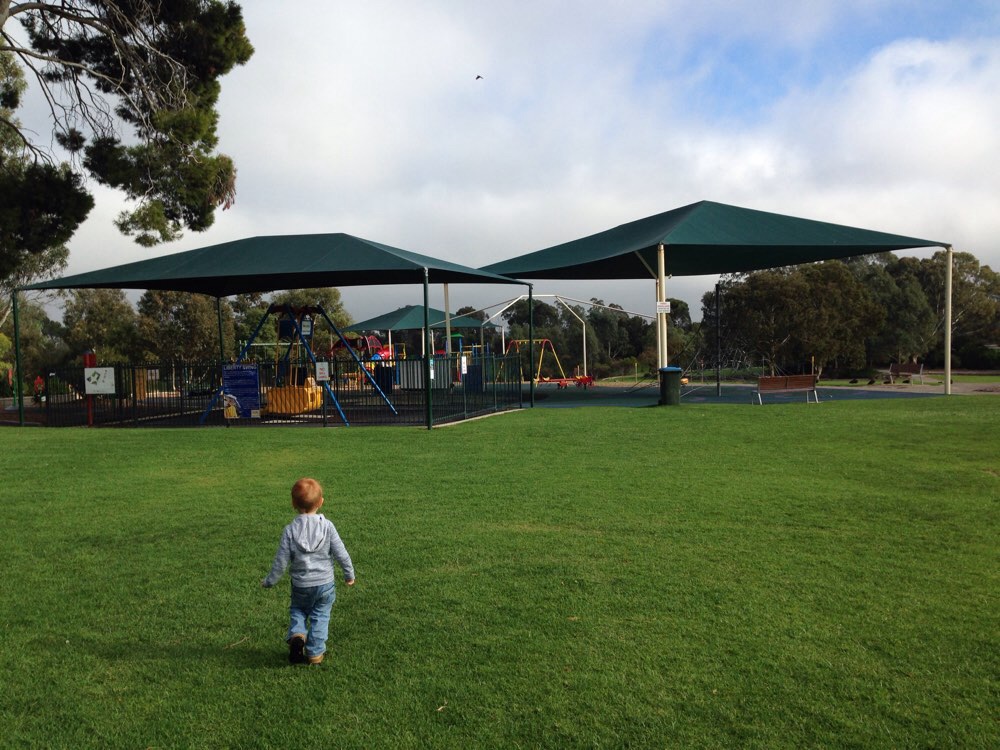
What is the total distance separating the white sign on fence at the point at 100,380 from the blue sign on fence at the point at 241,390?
2663 millimetres

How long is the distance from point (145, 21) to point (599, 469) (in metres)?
16.3

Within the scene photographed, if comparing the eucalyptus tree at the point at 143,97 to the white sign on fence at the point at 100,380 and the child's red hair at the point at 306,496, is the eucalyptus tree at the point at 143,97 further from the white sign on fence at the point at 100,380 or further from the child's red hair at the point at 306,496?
the child's red hair at the point at 306,496

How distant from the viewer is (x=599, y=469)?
32.6 ft

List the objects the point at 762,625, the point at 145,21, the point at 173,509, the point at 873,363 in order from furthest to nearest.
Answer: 1. the point at 873,363
2. the point at 145,21
3. the point at 173,509
4. the point at 762,625

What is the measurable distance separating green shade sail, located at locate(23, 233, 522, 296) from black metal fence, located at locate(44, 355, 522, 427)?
1.92 meters

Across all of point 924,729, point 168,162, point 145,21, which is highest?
point 145,21

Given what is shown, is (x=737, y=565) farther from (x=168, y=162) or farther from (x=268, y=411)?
(x=168, y=162)

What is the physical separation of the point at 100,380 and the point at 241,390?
3.30 m

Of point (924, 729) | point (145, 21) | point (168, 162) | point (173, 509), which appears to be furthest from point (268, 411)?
point (924, 729)

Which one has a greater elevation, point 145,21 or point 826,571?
point 145,21

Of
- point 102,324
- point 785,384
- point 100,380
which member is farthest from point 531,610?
point 102,324

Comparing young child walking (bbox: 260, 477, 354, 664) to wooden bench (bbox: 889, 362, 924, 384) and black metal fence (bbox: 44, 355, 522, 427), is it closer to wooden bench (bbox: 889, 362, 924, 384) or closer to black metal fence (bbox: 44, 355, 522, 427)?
black metal fence (bbox: 44, 355, 522, 427)

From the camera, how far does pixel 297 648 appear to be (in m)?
4.17

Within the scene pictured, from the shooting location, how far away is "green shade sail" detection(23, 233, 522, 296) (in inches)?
648
